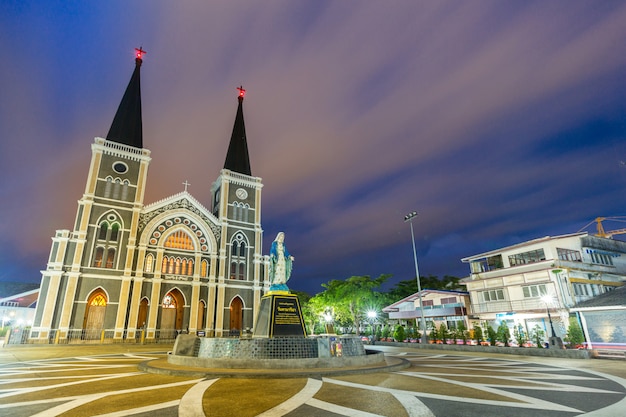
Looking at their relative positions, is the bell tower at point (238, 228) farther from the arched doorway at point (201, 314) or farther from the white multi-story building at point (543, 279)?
the white multi-story building at point (543, 279)

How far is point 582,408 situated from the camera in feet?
19.1

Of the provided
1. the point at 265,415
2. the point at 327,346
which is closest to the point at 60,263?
the point at 327,346

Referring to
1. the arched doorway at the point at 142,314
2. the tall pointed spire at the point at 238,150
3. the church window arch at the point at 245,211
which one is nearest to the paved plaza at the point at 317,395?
the arched doorway at the point at 142,314

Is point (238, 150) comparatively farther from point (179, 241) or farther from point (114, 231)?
point (114, 231)

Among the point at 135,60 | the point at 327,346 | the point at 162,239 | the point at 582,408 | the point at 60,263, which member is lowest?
the point at 582,408

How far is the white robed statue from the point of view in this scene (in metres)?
14.6

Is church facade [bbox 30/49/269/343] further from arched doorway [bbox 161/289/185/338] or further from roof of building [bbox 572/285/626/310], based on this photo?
roof of building [bbox 572/285/626/310]

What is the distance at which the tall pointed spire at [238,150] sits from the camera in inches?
1833

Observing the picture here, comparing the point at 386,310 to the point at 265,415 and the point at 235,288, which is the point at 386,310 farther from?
the point at 265,415

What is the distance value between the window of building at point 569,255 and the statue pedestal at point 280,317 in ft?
83.6

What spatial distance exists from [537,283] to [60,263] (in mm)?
42994

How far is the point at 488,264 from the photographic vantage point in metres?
32.0

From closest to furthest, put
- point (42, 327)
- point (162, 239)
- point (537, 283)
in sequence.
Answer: point (537, 283)
point (42, 327)
point (162, 239)

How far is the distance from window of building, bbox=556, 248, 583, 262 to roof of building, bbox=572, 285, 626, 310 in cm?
404
